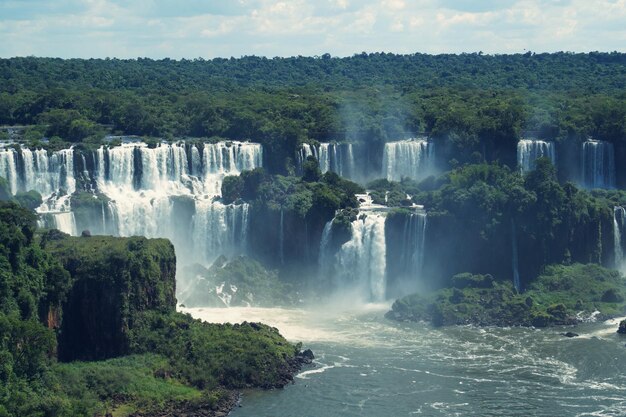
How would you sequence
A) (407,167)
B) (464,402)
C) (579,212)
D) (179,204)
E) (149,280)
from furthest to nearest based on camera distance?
(407,167)
(179,204)
(579,212)
(149,280)
(464,402)

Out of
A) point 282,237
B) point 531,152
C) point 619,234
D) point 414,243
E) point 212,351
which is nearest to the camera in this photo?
point 212,351

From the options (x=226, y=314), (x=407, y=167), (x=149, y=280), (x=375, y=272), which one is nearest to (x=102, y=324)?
(x=149, y=280)

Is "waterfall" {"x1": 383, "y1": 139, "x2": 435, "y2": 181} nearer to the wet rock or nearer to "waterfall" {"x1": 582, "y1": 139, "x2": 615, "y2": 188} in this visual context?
"waterfall" {"x1": 582, "y1": 139, "x2": 615, "y2": 188}

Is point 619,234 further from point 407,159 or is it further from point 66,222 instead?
point 66,222

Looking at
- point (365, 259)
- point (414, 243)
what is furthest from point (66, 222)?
point (414, 243)

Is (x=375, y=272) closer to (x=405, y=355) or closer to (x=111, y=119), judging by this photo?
(x=405, y=355)

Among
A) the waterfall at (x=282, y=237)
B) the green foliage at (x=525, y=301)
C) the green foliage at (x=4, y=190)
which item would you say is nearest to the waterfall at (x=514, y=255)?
the green foliage at (x=525, y=301)

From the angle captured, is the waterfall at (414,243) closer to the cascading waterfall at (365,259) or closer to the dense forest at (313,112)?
the cascading waterfall at (365,259)
